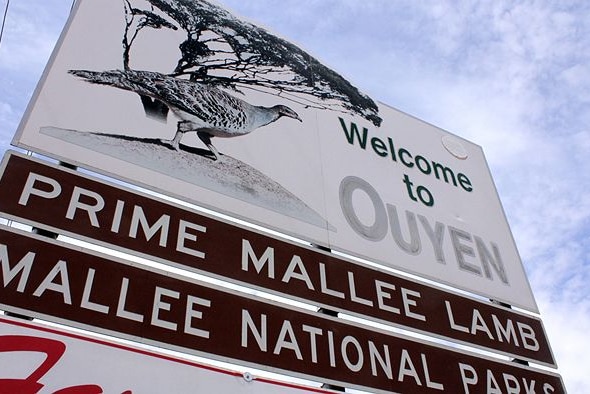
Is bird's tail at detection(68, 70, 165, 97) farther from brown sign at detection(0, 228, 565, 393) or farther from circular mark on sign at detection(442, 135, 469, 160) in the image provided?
circular mark on sign at detection(442, 135, 469, 160)

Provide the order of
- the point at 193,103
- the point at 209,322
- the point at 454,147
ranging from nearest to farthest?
the point at 209,322 < the point at 193,103 < the point at 454,147

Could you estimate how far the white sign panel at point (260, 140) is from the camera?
3.67 m

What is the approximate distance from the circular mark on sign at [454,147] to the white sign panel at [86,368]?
3.82 metres

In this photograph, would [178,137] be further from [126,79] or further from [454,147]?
[454,147]

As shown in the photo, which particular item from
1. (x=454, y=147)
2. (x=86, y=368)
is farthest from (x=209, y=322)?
(x=454, y=147)

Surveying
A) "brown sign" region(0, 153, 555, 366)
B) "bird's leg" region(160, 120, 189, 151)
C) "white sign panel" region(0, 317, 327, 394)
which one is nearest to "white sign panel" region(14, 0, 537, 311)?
"bird's leg" region(160, 120, 189, 151)

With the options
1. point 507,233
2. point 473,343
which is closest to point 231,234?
point 473,343

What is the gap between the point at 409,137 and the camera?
5.77 metres

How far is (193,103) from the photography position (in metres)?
4.16

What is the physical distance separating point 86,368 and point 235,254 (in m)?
1.10

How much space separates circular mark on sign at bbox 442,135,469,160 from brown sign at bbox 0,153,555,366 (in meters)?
1.98

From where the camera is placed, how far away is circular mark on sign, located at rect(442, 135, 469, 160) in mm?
6094

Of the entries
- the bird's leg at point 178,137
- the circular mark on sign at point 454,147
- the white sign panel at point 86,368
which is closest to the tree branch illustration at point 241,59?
the bird's leg at point 178,137

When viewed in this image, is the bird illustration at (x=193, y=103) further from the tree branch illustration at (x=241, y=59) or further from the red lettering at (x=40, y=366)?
the red lettering at (x=40, y=366)
